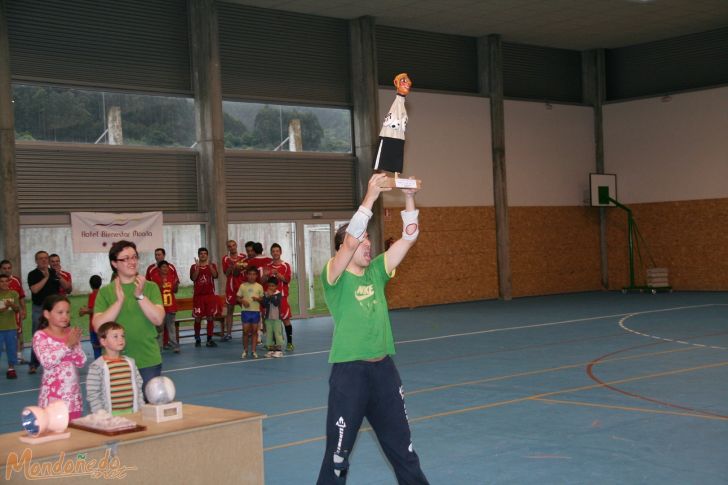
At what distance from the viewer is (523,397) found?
10.4 meters

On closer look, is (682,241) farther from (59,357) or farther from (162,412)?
(162,412)

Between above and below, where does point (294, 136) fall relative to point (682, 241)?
above

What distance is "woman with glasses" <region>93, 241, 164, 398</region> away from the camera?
6.49 metres

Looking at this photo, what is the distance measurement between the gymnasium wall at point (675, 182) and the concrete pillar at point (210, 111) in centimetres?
1470

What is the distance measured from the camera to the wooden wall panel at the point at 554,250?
28.3 meters

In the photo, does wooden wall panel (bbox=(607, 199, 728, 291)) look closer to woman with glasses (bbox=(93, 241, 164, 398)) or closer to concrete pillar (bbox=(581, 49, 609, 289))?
concrete pillar (bbox=(581, 49, 609, 289))

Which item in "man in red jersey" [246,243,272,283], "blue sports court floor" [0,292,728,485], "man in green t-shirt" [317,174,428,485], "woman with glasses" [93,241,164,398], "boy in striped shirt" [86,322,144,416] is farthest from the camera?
"man in red jersey" [246,243,272,283]

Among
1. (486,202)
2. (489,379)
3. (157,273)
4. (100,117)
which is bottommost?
(489,379)

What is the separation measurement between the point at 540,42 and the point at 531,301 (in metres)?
8.61

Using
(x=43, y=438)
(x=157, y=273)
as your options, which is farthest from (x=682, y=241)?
(x=43, y=438)

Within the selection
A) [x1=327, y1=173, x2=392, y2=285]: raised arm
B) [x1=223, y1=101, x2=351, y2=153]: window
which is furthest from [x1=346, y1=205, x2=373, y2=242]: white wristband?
[x1=223, y1=101, x2=351, y2=153]: window

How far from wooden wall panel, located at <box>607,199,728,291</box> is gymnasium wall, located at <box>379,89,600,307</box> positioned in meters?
0.99

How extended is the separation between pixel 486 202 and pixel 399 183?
22555 millimetres

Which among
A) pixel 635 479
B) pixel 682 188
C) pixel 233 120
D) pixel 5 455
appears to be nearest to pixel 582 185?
pixel 682 188
